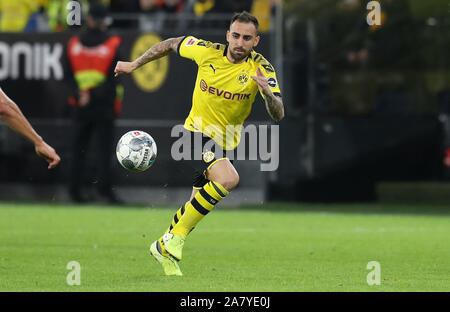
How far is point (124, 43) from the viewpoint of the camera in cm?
1966

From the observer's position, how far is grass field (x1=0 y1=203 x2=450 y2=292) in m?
9.64

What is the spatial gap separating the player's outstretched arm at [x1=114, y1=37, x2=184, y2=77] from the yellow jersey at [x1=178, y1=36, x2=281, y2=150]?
0.26 ft

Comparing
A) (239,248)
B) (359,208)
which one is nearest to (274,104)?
(239,248)

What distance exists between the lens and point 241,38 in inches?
404

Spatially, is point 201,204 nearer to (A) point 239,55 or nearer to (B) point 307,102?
(A) point 239,55

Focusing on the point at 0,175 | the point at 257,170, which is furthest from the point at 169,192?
the point at 0,175

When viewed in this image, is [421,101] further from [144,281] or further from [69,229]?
[144,281]

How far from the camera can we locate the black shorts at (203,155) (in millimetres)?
10516

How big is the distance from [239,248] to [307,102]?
293 inches

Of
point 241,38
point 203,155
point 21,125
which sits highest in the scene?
point 241,38

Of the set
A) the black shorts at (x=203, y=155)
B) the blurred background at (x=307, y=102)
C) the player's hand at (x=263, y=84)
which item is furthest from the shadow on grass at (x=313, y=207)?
the player's hand at (x=263, y=84)

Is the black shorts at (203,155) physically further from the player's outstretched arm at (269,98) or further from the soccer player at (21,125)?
the soccer player at (21,125)

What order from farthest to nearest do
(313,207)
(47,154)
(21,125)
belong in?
(313,207)
(21,125)
(47,154)

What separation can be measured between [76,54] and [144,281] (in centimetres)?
1022
